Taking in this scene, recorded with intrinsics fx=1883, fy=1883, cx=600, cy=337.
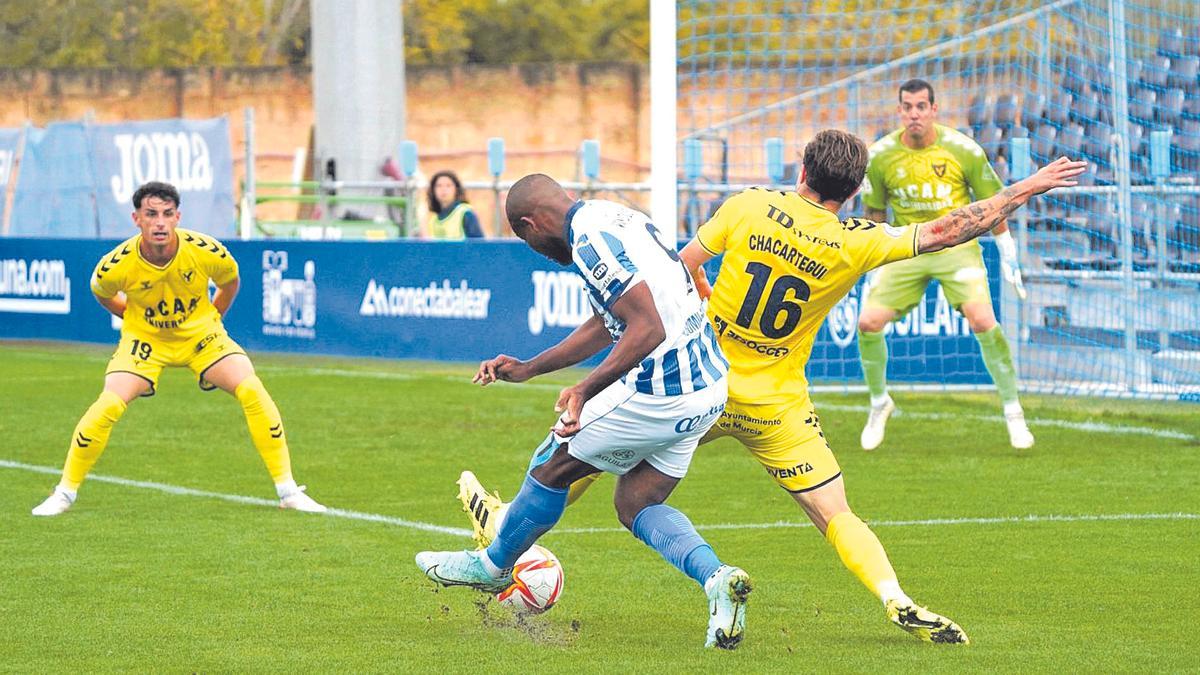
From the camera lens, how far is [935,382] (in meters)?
15.2

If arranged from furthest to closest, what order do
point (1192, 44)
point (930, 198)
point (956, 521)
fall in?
point (1192, 44) < point (930, 198) < point (956, 521)

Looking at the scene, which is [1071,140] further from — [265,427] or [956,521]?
[265,427]

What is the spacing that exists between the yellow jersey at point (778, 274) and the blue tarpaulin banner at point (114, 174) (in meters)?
14.2

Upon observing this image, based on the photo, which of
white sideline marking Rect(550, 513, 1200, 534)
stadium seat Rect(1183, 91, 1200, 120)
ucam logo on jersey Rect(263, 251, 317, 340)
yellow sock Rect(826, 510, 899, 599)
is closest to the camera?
yellow sock Rect(826, 510, 899, 599)

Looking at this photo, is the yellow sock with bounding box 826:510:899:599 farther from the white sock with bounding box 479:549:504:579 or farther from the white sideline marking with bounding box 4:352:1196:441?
the white sideline marking with bounding box 4:352:1196:441

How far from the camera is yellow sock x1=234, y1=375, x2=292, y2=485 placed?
9.99 metres

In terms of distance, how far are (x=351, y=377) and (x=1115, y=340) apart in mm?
6841

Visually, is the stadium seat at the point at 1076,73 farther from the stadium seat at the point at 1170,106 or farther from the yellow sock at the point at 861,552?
the yellow sock at the point at 861,552

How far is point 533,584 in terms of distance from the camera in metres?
6.89

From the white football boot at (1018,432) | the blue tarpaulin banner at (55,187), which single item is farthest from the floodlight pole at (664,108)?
the blue tarpaulin banner at (55,187)

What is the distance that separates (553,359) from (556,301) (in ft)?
33.9

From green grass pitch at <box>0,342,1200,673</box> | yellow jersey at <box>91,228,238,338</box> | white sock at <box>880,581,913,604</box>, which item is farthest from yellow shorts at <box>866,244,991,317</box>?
white sock at <box>880,581,913,604</box>

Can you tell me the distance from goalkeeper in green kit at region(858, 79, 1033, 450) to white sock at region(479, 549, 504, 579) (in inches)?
213

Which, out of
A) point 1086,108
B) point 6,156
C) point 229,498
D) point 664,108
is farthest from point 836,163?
point 6,156
